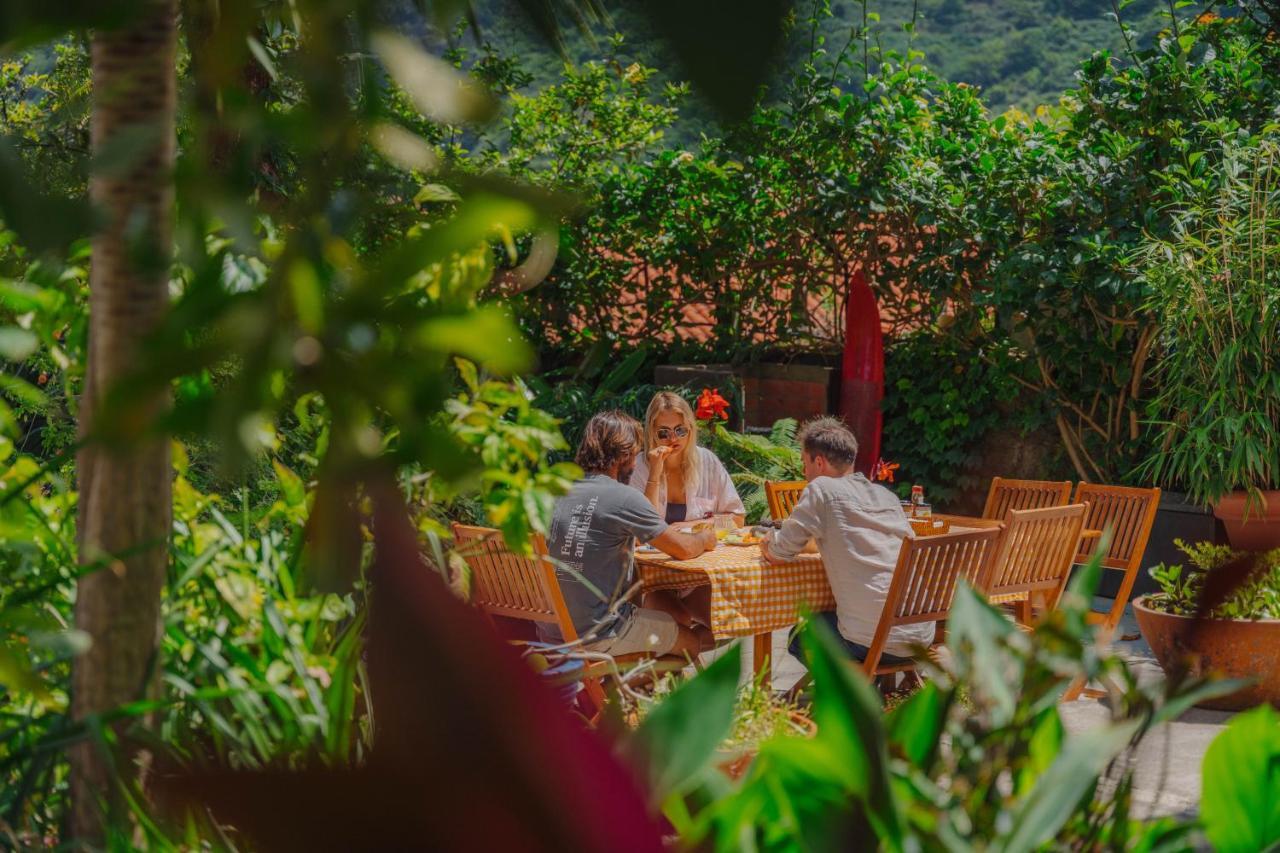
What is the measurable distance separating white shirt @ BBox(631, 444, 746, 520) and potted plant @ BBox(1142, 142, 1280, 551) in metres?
2.26

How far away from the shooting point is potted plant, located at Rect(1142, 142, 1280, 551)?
5.74 metres

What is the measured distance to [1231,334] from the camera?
19.1 feet

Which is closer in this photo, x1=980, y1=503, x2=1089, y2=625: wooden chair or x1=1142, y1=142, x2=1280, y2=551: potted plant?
x1=980, y1=503, x2=1089, y2=625: wooden chair

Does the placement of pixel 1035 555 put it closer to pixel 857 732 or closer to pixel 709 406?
pixel 709 406

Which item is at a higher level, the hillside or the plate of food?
the hillside

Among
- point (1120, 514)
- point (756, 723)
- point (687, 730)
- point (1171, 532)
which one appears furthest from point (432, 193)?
point (1171, 532)

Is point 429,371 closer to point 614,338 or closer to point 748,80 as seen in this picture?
point 748,80

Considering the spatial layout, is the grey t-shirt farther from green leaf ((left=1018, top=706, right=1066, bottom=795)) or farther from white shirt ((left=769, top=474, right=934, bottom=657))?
green leaf ((left=1018, top=706, right=1066, bottom=795))

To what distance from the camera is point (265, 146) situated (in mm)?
412

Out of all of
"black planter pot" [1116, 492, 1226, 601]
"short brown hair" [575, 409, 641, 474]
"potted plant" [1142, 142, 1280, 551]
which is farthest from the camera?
"black planter pot" [1116, 492, 1226, 601]

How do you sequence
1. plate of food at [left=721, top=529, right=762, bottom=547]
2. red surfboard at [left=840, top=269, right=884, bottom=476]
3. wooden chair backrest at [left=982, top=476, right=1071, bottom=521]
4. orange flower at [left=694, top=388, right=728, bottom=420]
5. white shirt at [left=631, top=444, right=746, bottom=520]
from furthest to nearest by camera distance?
red surfboard at [left=840, top=269, right=884, bottom=476]
orange flower at [left=694, top=388, right=728, bottom=420]
wooden chair backrest at [left=982, top=476, right=1071, bottom=521]
white shirt at [left=631, top=444, right=746, bottom=520]
plate of food at [left=721, top=529, right=762, bottom=547]

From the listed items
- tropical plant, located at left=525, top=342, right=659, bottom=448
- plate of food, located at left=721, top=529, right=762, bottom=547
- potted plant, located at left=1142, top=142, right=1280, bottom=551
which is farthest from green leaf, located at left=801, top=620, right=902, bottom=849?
tropical plant, located at left=525, top=342, right=659, bottom=448

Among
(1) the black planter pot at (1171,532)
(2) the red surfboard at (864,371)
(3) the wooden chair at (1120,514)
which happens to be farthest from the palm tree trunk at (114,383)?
(2) the red surfboard at (864,371)

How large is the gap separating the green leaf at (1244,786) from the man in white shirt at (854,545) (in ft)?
10.5
